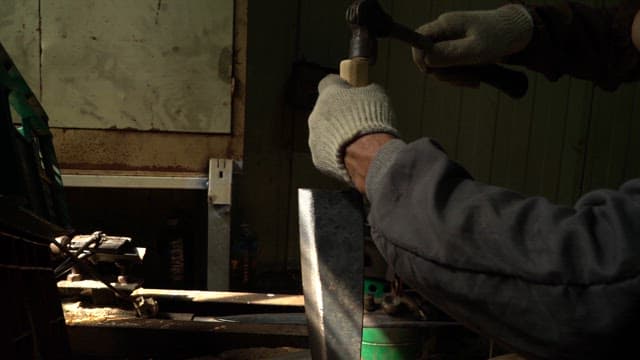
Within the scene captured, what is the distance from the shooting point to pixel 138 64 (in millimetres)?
1570

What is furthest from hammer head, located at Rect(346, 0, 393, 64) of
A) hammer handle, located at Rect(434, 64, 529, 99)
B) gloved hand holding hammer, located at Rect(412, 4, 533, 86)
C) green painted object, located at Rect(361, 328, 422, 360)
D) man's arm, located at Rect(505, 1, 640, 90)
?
green painted object, located at Rect(361, 328, 422, 360)

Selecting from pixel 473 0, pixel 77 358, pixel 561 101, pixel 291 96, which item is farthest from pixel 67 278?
pixel 561 101

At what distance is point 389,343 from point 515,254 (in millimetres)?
837

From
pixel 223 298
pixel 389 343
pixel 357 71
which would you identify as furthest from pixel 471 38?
pixel 223 298

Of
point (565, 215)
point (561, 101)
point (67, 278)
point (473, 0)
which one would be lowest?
point (67, 278)

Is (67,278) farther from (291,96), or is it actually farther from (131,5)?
(291,96)

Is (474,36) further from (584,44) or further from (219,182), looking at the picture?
(219,182)

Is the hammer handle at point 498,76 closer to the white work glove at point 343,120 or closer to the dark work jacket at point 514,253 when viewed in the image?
the white work glove at point 343,120

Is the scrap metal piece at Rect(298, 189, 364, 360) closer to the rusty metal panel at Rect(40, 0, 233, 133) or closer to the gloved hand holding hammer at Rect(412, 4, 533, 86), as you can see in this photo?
the gloved hand holding hammer at Rect(412, 4, 533, 86)

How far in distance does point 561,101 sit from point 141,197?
7.40ft

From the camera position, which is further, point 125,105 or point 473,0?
point 473,0

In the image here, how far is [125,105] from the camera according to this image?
5.20ft

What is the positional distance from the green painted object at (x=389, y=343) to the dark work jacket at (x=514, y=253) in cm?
72

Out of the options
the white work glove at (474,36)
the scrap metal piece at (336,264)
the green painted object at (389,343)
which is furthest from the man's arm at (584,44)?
the green painted object at (389,343)
